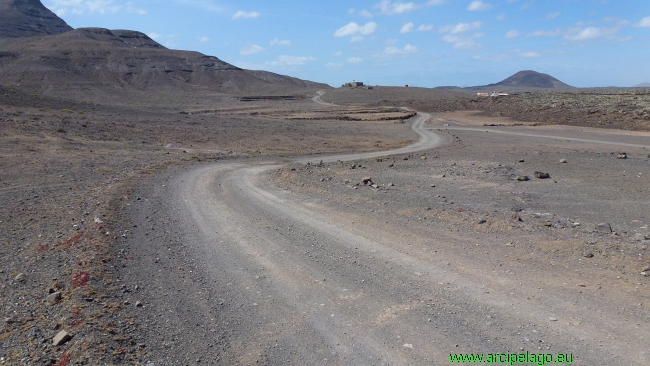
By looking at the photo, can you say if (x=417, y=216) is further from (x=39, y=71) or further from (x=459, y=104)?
(x=39, y=71)

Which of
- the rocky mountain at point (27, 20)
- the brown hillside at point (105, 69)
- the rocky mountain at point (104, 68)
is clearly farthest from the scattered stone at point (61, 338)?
the rocky mountain at point (27, 20)

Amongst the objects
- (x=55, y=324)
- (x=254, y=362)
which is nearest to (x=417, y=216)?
(x=254, y=362)

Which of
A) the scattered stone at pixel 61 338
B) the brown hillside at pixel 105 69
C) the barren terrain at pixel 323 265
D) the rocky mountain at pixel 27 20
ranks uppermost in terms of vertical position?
the rocky mountain at pixel 27 20

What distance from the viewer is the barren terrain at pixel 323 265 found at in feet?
16.8

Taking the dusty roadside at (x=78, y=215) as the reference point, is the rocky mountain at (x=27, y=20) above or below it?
above

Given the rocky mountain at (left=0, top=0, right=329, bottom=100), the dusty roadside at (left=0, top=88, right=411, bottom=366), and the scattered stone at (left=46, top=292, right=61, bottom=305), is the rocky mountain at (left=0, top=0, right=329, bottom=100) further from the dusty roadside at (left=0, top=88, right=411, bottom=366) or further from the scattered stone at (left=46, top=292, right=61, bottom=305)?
the scattered stone at (left=46, top=292, right=61, bottom=305)

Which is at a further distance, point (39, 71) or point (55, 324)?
Answer: point (39, 71)

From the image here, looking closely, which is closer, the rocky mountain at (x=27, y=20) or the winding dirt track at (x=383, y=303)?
the winding dirt track at (x=383, y=303)

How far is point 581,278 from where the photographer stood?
6699mm

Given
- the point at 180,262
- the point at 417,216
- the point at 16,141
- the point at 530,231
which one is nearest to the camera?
the point at 180,262

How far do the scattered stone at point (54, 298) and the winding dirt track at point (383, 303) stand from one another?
1.98 metres

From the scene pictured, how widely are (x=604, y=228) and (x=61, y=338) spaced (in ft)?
30.2

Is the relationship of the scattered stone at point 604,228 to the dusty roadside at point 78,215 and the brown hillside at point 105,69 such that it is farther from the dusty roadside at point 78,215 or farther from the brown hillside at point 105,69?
the brown hillside at point 105,69

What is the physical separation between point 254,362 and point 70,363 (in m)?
1.78
